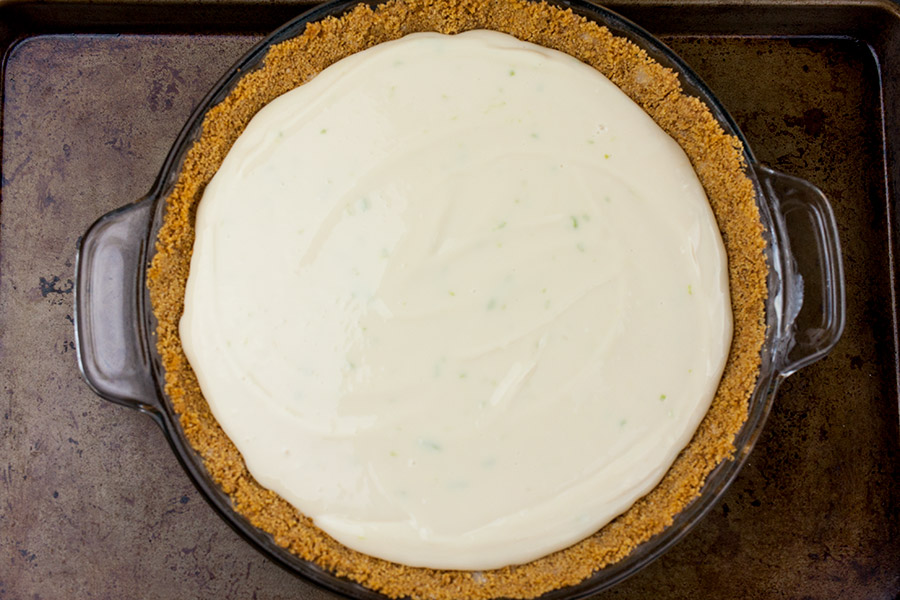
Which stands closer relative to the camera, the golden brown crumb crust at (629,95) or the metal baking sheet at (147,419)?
the golden brown crumb crust at (629,95)

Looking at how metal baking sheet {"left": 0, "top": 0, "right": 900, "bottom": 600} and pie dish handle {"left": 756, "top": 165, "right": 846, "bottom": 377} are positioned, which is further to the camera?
metal baking sheet {"left": 0, "top": 0, "right": 900, "bottom": 600}

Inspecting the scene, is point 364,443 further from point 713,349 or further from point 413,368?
point 713,349

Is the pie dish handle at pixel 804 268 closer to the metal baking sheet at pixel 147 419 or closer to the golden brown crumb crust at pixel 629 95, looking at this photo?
the golden brown crumb crust at pixel 629 95

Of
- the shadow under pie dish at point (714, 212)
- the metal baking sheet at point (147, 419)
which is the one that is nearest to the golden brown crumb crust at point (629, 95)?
the shadow under pie dish at point (714, 212)

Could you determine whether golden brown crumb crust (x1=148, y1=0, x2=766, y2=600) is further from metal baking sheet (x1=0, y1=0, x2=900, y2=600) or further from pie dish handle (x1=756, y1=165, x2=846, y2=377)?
metal baking sheet (x1=0, y1=0, x2=900, y2=600)

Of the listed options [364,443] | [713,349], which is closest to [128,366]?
[364,443]

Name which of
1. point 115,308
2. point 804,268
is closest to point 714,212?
point 804,268

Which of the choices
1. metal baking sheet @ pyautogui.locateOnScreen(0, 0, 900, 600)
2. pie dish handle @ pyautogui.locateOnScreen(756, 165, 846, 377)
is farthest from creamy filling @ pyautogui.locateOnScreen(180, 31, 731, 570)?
metal baking sheet @ pyautogui.locateOnScreen(0, 0, 900, 600)
